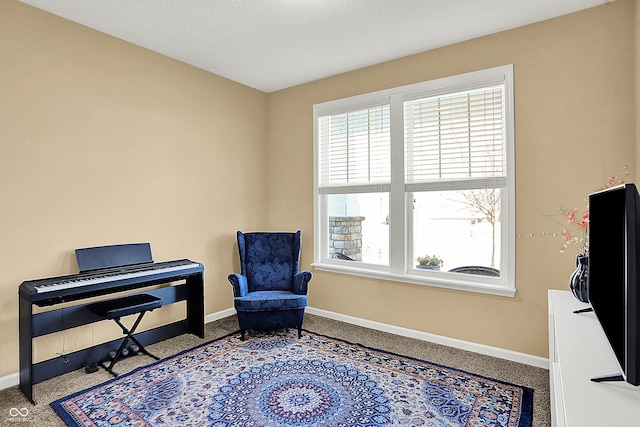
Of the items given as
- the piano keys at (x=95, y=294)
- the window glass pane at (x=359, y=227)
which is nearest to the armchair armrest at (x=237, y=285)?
the piano keys at (x=95, y=294)

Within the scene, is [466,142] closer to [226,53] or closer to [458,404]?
[458,404]

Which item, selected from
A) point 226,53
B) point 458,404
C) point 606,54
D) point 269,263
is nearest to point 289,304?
point 269,263

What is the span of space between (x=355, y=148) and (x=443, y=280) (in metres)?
1.69

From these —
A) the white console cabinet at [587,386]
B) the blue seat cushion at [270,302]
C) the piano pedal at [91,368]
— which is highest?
the white console cabinet at [587,386]

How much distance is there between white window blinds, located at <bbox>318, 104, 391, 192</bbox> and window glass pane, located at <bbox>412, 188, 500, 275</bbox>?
21.5 inches

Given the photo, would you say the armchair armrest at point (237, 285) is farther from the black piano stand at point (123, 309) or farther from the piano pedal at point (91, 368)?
the piano pedal at point (91, 368)

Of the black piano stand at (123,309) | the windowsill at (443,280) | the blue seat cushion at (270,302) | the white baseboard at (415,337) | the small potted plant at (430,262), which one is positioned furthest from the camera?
the small potted plant at (430,262)

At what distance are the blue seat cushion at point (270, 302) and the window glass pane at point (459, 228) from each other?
4.09 ft

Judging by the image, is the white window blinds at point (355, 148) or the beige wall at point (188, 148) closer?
the beige wall at point (188, 148)

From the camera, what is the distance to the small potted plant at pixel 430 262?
3492 millimetres

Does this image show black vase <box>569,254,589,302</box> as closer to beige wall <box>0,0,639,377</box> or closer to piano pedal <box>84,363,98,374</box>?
beige wall <box>0,0,639,377</box>

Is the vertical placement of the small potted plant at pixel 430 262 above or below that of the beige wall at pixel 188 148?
below

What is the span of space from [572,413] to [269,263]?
3220 millimetres

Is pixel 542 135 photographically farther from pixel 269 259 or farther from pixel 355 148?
pixel 269 259
